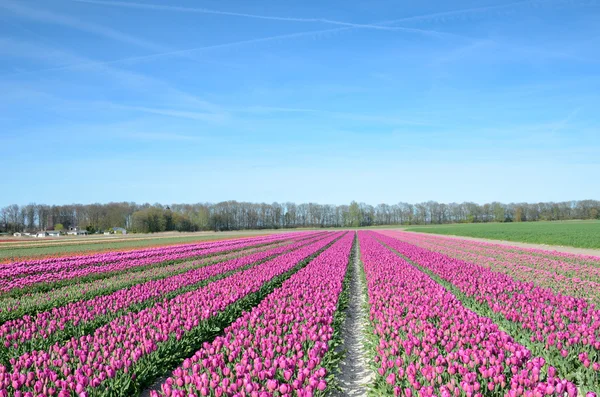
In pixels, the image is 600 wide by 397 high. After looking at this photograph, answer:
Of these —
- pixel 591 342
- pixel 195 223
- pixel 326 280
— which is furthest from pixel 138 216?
pixel 591 342

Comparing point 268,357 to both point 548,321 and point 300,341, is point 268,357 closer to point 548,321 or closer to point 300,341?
point 300,341

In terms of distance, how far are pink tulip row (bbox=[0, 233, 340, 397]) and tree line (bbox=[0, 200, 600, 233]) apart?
14067cm

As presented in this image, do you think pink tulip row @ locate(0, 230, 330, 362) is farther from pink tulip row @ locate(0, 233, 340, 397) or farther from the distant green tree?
the distant green tree

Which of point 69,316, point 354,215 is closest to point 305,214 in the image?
point 354,215

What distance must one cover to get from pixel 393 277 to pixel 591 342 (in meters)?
7.25

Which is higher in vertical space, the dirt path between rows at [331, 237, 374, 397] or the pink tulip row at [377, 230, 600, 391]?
the pink tulip row at [377, 230, 600, 391]

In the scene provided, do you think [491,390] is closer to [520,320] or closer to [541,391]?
[541,391]

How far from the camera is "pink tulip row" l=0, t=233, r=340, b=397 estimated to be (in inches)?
185

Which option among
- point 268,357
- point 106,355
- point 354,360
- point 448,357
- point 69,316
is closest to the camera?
point 448,357

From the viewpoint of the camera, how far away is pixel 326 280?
1239cm

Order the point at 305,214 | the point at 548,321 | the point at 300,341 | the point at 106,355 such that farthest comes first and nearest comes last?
the point at 305,214
the point at 548,321
the point at 300,341
the point at 106,355

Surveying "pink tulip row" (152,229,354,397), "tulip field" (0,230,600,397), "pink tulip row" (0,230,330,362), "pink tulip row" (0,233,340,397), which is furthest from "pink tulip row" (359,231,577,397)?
"pink tulip row" (0,230,330,362)

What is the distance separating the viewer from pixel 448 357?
16.7 ft

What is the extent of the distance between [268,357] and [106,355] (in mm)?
2342
